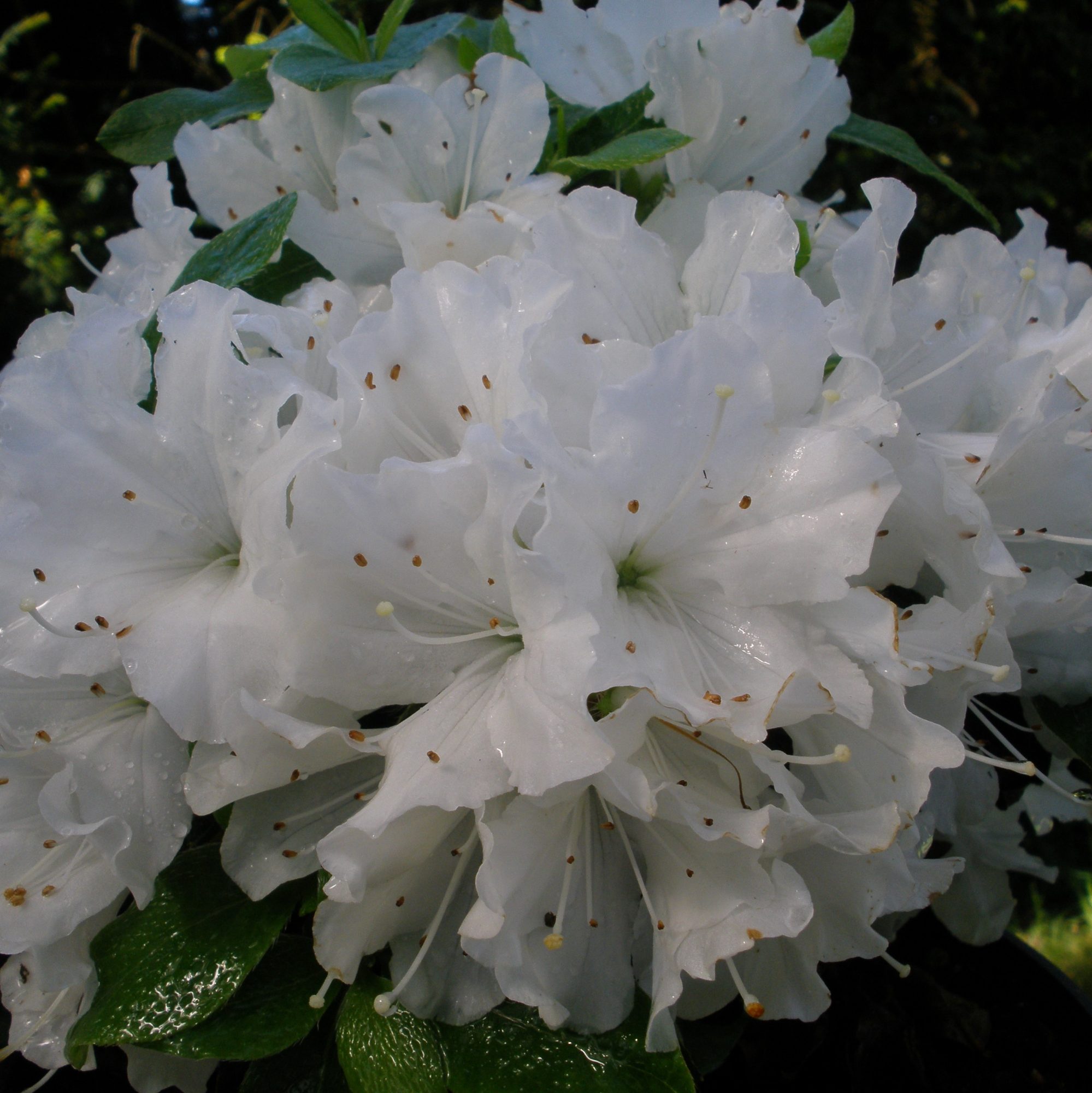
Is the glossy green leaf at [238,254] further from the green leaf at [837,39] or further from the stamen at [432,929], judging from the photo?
the green leaf at [837,39]

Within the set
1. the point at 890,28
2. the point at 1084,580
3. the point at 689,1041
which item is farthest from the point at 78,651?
the point at 890,28

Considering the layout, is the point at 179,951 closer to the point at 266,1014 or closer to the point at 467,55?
the point at 266,1014

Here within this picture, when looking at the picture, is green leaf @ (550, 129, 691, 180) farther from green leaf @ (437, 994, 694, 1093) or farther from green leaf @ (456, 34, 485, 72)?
green leaf @ (437, 994, 694, 1093)

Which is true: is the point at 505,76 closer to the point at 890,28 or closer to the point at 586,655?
the point at 586,655

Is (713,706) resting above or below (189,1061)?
above

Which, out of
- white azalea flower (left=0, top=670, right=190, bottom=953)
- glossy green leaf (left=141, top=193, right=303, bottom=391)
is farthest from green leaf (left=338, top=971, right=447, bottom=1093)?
glossy green leaf (left=141, top=193, right=303, bottom=391)

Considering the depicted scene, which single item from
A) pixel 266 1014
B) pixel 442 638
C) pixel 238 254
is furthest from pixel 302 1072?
pixel 238 254
